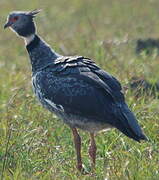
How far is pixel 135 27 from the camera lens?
12.8 m

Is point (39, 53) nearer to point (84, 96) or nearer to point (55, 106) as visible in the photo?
point (55, 106)

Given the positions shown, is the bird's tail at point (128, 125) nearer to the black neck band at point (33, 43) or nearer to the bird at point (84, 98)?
the bird at point (84, 98)

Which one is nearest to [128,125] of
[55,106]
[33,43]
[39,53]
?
[55,106]

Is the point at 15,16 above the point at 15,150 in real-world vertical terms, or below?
above

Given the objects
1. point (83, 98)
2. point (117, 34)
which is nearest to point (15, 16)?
point (83, 98)

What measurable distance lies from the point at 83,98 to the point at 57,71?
1.32ft

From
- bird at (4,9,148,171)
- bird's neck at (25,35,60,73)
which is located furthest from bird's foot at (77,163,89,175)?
bird's neck at (25,35,60,73)

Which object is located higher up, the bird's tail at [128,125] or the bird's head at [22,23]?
the bird's head at [22,23]

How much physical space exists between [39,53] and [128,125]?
4.40 feet

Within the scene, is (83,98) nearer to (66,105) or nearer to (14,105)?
(66,105)

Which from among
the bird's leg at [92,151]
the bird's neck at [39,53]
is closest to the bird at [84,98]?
the bird's leg at [92,151]

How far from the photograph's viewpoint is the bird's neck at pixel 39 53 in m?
6.24

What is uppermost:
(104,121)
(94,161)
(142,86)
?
(104,121)

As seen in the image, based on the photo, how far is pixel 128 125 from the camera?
17.7 feet
